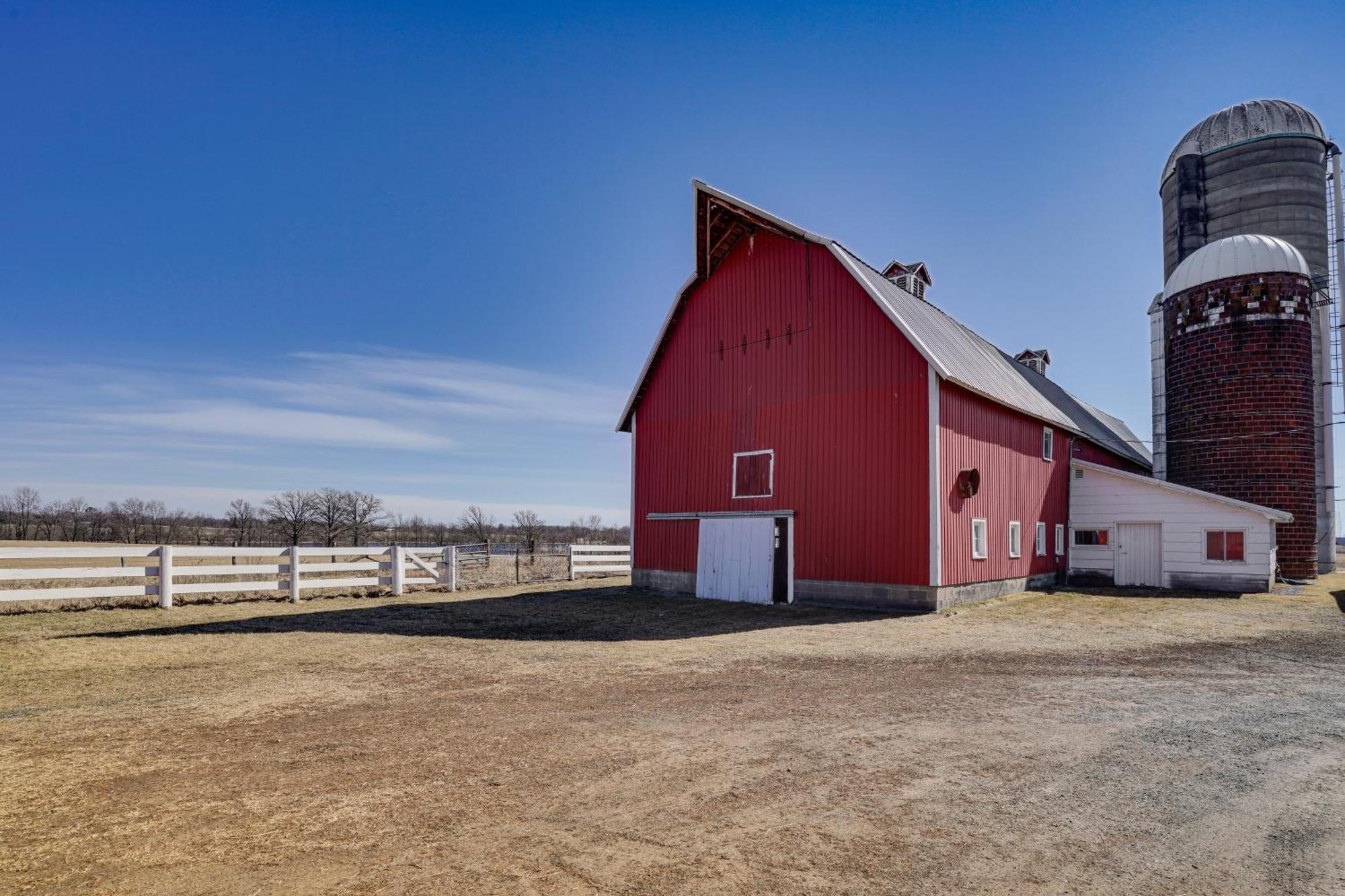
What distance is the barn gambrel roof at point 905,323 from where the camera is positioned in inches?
667

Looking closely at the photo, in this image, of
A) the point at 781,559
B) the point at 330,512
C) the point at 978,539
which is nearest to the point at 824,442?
the point at 781,559

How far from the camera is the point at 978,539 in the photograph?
58.1 feet

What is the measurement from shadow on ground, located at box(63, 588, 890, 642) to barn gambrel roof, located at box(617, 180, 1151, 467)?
627 centimetres

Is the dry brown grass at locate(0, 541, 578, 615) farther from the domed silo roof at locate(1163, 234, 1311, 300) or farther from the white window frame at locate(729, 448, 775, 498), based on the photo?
the domed silo roof at locate(1163, 234, 1311, 300)

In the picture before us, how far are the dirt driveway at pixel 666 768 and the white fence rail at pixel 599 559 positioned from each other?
14011 mm

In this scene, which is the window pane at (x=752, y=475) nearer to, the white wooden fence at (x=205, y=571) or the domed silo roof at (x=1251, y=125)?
the white wooden fence at (x=205, y=571)

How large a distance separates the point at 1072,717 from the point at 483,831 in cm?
562

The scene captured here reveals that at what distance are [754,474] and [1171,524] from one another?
1253cm

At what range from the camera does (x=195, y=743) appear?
607cm

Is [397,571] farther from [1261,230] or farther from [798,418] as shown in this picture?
[1261,230]

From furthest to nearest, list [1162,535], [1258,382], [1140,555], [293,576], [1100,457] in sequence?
1. [1100,457]
2. [1258,382]
3. [1140,555]
4. [1162,535]
5. [293,576]

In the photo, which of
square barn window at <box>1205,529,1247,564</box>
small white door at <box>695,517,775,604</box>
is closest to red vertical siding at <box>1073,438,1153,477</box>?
square barn window at <box>1205,529,1247,564</box>

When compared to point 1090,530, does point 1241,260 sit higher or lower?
higher

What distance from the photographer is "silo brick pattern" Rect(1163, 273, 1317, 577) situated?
22.7 meters
